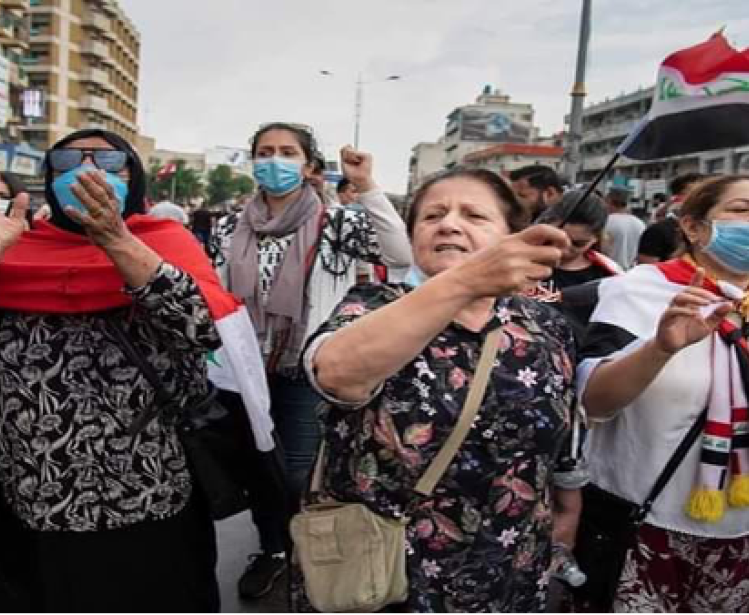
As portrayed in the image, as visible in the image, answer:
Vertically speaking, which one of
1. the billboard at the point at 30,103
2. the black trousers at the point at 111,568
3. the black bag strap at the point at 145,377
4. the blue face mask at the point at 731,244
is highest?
the billboard at the point at 30,103

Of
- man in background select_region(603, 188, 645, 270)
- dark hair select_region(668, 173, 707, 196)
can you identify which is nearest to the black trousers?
dark hair select_region(668, 173, 707, 196)

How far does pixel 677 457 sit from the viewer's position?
1.84 metres

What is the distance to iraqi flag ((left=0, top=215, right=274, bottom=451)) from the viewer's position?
5.90 ft

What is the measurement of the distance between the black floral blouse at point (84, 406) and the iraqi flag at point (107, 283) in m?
0.05

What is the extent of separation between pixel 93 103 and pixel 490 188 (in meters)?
61.7

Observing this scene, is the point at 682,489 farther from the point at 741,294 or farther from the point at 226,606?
the point at 226,606

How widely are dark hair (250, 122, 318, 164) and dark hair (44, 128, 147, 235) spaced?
1096 millimetres

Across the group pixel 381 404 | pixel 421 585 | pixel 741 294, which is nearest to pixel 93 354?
pixel 381 404

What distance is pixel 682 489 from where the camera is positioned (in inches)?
73.1

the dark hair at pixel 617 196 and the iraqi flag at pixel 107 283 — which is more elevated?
the dark hair at pixel 617 196

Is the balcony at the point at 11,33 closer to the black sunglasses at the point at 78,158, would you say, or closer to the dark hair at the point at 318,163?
the dark hair at the point at 318,163

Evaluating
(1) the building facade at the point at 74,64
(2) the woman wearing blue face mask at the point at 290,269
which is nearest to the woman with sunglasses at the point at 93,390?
(2) the woman wearing blue face mask at the point at 290,269

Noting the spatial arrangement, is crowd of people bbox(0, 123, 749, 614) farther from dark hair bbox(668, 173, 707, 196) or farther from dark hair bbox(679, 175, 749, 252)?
dark hair bbox(668, 173, 707, 196)

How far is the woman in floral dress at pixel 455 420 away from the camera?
1.40 m
